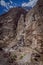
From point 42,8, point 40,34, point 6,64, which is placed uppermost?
point 42,8

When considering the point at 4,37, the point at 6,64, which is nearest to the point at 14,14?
the point at 4,37

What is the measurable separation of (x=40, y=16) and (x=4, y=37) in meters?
13.3

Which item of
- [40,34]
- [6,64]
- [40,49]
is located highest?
[40,34]

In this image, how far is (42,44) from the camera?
16.9 meters

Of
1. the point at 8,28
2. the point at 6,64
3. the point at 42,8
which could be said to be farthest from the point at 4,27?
the point at 6,64

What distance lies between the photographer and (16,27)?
33.2m

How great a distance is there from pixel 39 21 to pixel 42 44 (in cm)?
347

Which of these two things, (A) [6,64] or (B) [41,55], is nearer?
(B) [41,55]

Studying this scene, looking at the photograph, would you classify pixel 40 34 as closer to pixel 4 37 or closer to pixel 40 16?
pixel 40 16

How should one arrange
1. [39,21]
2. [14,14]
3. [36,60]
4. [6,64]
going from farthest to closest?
[14,14]
[39,21]
[6,64]
[36,60]

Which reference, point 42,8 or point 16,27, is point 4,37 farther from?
point 42,8

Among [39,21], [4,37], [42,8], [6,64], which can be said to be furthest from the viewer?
[4,37]

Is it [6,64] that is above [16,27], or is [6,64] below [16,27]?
below

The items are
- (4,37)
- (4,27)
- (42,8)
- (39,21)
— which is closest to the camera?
(39,21)
